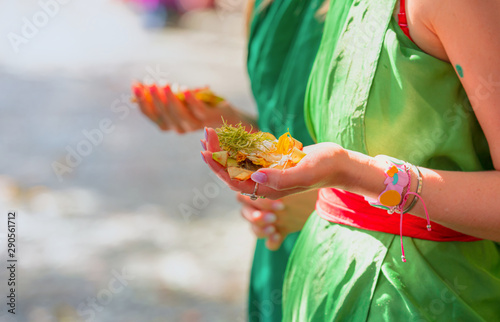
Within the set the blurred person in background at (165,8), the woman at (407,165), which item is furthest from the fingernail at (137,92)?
the blurred person in background at (165,8)

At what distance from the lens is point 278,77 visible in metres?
1.81

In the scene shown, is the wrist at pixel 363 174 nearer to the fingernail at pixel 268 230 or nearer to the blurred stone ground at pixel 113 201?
the fingernail at pixel 268 230

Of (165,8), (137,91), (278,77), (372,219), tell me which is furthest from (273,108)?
(165,8)

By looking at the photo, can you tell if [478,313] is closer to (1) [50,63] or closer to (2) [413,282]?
(2) [413,282]

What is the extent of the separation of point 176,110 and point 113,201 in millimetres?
3028

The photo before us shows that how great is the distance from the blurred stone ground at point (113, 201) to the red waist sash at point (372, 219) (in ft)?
8.00

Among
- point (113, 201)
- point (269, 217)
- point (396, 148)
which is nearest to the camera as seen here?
point (396, 148)

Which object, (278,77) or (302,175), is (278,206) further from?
(302,175)

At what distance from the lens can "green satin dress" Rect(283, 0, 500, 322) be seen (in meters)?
1.02

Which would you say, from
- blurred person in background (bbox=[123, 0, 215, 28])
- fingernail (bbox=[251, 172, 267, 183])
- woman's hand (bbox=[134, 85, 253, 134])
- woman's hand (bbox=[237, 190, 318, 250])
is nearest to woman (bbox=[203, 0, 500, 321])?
fingernail (bbox=[251, 172, 267, 183])

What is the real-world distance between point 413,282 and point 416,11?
18.1 inches

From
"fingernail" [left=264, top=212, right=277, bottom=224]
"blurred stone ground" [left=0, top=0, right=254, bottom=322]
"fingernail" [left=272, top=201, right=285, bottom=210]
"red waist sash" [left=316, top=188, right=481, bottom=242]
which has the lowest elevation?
"blurred stone ground" [left=0, top=0, right=254, bottom=322]

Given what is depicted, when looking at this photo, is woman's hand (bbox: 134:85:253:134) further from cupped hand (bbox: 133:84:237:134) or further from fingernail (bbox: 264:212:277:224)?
fingernail (bbox: 264:212:277:224)

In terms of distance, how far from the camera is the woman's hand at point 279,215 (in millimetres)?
1685
